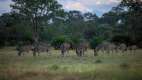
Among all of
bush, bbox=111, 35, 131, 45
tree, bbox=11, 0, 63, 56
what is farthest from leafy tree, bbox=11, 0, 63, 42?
bush, bbox=111, 35, 131, 45

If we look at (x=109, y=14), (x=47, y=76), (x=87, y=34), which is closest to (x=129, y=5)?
(x=47, y=76)

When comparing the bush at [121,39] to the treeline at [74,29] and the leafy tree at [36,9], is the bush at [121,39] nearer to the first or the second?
the treeline at [74,29]

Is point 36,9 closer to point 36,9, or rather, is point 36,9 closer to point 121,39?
point 36,9

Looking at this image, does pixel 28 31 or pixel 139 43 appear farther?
pixel 28 31

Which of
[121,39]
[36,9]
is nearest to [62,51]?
[36,9]

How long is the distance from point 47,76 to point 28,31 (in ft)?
178

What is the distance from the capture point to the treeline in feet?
163

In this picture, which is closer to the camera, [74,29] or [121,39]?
[121,39]

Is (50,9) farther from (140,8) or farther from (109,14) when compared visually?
(109,14)

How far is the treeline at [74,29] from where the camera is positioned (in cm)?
4981

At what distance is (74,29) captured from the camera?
311 ft

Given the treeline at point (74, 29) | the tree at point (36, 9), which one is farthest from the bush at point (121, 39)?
the tree at point (36, 9)

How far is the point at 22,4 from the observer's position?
4853 cm

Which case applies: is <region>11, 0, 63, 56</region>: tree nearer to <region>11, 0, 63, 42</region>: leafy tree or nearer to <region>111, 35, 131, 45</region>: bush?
<region>11, 0, 63, 42</region>: leafy tree
